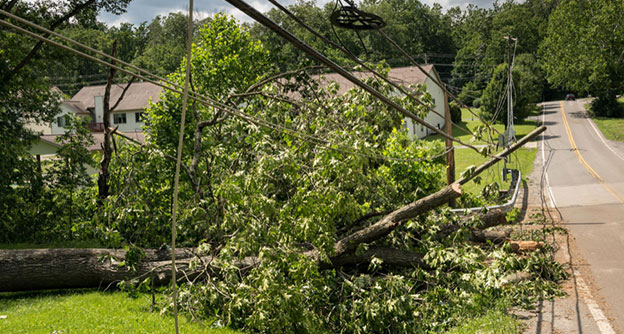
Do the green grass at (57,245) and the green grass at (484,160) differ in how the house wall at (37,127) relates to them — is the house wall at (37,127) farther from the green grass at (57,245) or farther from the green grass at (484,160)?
the green grass at (484,160)

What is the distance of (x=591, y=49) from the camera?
4306cm

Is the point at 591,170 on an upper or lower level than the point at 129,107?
lower

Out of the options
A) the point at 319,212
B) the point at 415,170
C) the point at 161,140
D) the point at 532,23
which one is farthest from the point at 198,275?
the point at 532,23

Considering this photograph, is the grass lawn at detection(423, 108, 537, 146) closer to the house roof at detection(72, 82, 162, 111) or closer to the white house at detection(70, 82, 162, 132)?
the house roof at detection(72, 82, 162, 111)

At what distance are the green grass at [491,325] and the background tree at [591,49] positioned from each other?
40790mm

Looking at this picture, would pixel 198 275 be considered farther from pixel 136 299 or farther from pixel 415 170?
pixel 415 170

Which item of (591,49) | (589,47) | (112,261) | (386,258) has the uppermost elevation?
(589,47)

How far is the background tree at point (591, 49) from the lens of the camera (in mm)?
42375

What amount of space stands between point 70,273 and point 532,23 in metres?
66.2

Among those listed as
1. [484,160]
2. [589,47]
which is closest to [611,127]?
[589,47]

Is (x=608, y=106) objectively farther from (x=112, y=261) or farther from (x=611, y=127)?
(x=112, y=261)

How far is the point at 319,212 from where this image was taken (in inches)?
296

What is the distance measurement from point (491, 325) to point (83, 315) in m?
5.66

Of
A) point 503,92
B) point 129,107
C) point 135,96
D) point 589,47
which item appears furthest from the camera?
point 135,96
